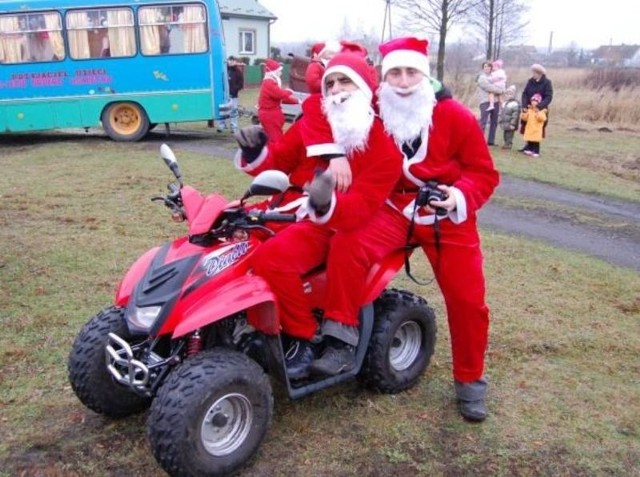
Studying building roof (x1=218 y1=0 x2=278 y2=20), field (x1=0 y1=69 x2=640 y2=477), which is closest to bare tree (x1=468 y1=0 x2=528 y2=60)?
building roof (x1=218 y1=0 x2=278 y2=20)

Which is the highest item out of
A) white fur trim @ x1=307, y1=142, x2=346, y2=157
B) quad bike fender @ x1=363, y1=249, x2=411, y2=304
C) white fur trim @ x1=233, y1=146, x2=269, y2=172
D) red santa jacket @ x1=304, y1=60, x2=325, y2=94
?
red santa jacket @ x1=304, y1=60, x2=325, y2=94

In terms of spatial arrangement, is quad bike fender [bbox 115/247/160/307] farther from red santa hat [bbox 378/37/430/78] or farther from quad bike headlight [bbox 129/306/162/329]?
red santa hat [bbox 378/37/430/78]

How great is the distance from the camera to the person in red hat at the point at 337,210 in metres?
3.09

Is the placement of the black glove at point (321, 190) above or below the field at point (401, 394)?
above

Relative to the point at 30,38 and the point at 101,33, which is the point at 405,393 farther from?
the point at 30,38

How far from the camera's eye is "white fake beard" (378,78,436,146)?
324cm

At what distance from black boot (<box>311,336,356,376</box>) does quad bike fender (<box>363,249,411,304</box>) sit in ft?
0.83

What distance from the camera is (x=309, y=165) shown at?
11.8ft

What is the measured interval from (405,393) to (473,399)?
16.2 inches

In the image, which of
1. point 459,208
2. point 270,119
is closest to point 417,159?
point 459,208

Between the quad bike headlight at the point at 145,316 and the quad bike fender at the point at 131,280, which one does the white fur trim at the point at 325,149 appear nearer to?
the quad bike fender at the point at 131,280

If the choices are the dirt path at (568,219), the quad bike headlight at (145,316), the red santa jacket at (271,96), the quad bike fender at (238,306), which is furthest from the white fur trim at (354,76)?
the red santa jacket at (271,96)

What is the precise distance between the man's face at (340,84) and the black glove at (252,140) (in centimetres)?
47

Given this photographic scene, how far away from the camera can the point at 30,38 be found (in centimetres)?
1389
